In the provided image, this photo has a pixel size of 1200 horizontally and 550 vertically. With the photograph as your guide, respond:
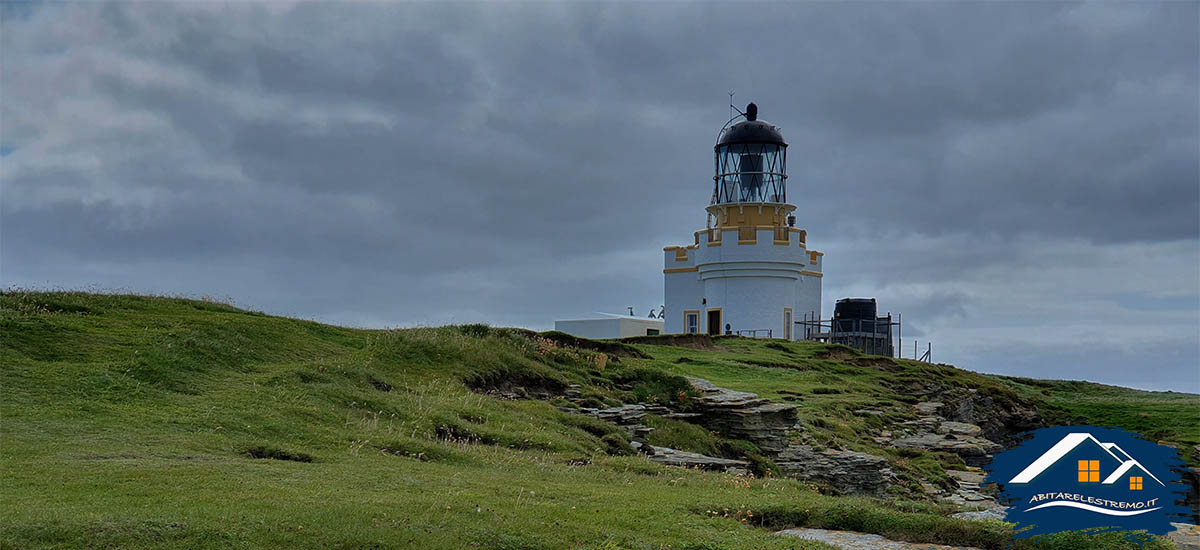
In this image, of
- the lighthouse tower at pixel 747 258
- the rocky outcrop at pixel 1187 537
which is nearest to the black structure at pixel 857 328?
→ the lighthouse tower at pixel 747 258

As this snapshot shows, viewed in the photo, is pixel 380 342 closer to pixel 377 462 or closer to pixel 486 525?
pixel 377 462

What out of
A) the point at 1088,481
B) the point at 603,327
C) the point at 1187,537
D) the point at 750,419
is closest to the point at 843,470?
the point at 750,419

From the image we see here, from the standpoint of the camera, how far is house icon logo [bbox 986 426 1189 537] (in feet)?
28.3

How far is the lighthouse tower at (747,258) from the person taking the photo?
2473 inches

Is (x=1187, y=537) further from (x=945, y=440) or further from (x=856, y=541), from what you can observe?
(x=945, y=440)

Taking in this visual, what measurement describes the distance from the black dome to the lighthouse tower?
69 mm

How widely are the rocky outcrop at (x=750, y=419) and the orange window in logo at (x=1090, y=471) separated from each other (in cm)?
1823

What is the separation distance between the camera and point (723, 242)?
208 feet

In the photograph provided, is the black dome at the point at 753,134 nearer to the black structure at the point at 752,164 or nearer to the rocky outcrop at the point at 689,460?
the black structure at the point at 752,164

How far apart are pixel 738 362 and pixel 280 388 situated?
2783 cm

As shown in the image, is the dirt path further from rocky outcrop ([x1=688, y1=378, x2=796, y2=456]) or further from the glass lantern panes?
the glass lantern panes

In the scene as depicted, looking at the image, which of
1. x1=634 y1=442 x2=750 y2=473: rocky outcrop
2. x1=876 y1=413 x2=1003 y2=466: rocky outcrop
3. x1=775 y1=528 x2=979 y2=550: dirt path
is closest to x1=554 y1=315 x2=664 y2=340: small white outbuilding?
x1=876 y1=413 x2=1003 y2=466: rocky outcrop

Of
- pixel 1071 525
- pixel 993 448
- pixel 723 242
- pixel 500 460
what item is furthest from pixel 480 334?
pixel 723 242

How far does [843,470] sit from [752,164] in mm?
43282
